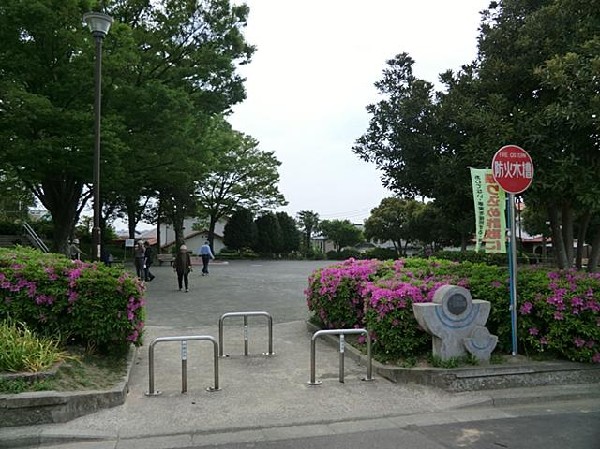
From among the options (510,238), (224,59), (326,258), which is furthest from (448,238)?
(510,238)

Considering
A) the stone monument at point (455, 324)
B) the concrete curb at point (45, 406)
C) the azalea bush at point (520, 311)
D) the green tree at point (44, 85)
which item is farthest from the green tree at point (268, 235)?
the concrete curb at point (45, 406)

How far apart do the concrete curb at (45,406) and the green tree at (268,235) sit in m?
51.7

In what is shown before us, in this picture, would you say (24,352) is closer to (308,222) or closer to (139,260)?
(139,260)

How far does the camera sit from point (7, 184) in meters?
21.7

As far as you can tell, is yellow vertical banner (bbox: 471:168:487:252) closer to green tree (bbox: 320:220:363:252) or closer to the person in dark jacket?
the person in dark jacket

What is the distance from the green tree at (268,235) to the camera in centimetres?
5744

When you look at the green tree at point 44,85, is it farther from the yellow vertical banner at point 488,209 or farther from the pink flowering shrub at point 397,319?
the yellow vertical banner at point 488,209

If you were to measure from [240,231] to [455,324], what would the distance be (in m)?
50.0

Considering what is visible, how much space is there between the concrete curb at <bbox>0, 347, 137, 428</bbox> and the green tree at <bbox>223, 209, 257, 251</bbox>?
50528 millimetres

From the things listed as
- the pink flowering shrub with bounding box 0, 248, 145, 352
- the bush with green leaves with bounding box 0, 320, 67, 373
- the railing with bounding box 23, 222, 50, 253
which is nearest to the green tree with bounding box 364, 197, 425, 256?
the railing with bounding box 23, 222, 50, 253

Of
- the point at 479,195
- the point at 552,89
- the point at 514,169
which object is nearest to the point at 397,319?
the point at 479,195

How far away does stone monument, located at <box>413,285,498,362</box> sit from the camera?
6.59 m

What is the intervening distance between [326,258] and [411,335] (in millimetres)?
52696

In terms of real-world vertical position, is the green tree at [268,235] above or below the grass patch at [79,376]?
above
